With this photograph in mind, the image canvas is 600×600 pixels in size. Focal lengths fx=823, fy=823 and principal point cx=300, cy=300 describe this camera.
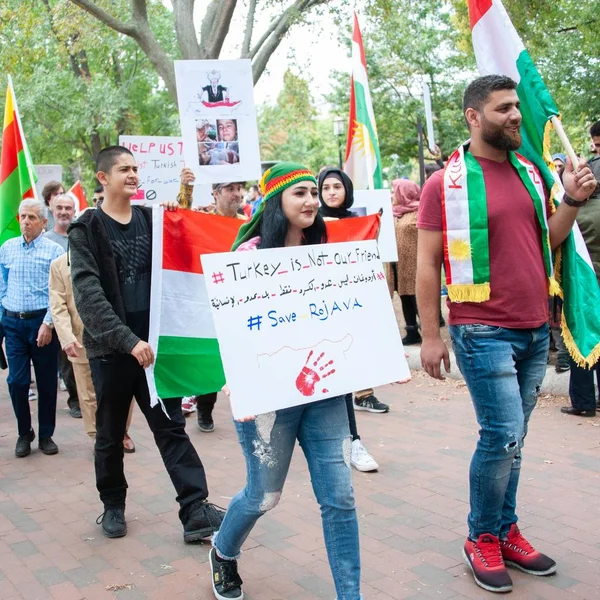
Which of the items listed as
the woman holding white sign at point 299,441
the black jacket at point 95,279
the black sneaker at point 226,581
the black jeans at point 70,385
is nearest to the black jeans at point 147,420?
the black jacket at point 95,279

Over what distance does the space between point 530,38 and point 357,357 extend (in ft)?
32.6

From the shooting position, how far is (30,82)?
78.7 ft

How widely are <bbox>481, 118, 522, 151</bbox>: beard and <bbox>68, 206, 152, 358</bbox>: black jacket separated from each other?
6.73 ft

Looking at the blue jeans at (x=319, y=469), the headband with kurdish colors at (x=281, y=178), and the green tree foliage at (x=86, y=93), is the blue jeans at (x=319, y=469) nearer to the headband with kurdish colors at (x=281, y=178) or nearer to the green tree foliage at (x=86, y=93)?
the headband with kurdish colors at (x=281, y=178)

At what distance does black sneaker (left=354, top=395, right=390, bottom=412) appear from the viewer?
731 cm

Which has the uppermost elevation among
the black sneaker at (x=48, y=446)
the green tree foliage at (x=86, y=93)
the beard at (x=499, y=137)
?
the green tree foliage at (x=86, y=93)

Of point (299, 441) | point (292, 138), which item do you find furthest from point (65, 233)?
point (292, 138)

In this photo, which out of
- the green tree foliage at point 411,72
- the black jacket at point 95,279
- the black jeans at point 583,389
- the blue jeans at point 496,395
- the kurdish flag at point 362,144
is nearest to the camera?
the blue jeans at point 496,395

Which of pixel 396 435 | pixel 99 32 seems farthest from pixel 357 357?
pixel 99 32

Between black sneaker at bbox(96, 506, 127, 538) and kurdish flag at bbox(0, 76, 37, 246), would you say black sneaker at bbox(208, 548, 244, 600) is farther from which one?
kurdish flag at bbox(0, 76, 37, 246)

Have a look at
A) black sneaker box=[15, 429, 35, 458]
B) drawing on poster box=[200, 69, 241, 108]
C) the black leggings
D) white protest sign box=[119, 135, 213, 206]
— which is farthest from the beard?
the black leggings

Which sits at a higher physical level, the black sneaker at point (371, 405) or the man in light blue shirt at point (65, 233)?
the man in light blue shirt at point (65, 233)

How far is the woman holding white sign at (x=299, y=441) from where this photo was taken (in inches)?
129

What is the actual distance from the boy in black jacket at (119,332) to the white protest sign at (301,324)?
121 cm
